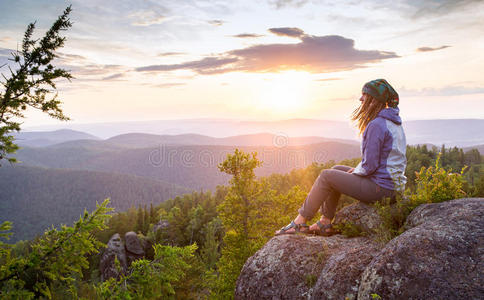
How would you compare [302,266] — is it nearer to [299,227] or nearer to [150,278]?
[299,227]

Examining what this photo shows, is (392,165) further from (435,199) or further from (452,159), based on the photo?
(452,159)

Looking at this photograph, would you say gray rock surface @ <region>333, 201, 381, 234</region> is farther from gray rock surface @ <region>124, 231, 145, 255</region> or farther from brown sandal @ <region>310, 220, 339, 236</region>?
gray rock surface @ <region>124, 231, 145, 255</region>

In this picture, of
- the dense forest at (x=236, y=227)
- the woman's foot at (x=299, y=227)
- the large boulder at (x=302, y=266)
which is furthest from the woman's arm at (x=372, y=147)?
the woman's foot at (x=299, y=227)

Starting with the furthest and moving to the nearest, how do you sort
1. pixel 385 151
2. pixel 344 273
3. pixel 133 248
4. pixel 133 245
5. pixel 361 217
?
pixel 133 245 < pixel 133 248 < pixel 361 217 < pixel 385 151 < pixel 344 273

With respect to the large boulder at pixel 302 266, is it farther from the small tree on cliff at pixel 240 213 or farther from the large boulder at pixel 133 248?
the large boulder at pixel 133 248

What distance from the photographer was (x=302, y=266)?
17.8 ft

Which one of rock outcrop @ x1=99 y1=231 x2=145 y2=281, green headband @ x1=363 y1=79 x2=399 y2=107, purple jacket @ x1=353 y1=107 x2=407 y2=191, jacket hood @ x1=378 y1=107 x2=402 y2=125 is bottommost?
rock outcrop @ x1=99 y1=231 x2=145 y2=281

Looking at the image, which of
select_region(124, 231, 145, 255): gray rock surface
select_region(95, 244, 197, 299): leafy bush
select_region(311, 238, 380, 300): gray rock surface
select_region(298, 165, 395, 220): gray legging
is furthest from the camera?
select_region(124, 231, 145, 255): gray rock surface

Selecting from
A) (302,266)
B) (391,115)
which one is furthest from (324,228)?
(391,115)

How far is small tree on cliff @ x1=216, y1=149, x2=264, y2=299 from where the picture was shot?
12.5 meters

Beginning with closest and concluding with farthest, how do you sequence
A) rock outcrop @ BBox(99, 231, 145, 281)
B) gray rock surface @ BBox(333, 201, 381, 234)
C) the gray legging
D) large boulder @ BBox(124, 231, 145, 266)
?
the gray legging
gray rock surface @ BBox(333, 201, 381, 234)
rock outcrop @ BBox(99, 231, 145, 281)
large boulder @ BBox(124, 231, 145, 266)

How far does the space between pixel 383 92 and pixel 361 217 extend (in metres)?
2.81

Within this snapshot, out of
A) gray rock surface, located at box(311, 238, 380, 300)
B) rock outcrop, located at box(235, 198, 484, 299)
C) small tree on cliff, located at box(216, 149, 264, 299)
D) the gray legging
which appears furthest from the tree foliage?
small tree on cliff, located at box(216, 149, 264, 299)

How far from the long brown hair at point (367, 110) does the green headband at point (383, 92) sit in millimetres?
110
